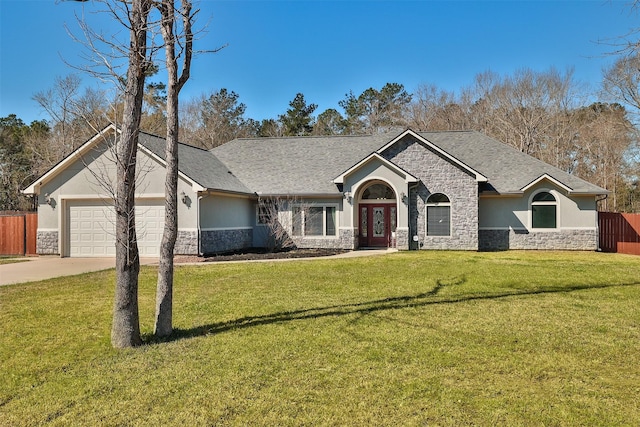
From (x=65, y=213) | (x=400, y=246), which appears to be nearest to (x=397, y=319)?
(x=400, y=246)

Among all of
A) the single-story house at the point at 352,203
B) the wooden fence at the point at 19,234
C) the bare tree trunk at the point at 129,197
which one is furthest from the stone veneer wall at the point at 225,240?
the bare tree trunk at the point at 129,197

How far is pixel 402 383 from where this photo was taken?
470 cm

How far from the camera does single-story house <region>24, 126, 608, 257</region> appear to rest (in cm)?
1733

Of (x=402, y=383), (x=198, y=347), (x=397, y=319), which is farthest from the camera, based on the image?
(x=397, y=319)

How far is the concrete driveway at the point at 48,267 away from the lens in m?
12.1

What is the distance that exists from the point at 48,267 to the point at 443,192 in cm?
1498

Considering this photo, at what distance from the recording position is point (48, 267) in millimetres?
14297

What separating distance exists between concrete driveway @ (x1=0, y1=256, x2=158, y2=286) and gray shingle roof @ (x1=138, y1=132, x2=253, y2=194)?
3.58 m

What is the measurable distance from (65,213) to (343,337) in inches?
609

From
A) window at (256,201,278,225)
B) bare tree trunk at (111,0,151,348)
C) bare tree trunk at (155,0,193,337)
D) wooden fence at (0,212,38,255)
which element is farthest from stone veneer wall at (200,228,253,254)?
bare tree trunk at (111,0,151,348)

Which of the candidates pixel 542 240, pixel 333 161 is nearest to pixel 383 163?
pixel 333 161

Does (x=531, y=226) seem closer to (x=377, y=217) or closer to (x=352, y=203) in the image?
(x=377, y=217)

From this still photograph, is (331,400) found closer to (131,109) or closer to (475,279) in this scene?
(131,109)

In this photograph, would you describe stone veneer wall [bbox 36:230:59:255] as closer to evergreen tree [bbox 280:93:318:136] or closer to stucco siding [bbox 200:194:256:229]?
stucco siding [bbox 200:194:256:229]
